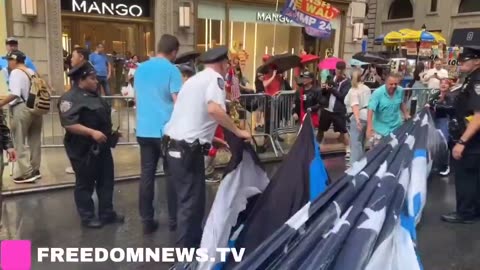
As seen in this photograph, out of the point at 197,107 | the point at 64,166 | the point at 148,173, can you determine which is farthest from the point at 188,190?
the point at 64,166

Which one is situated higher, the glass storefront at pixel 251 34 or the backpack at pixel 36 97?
the glass storefront at pixel 251 34

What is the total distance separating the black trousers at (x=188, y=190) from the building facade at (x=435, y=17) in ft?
92.5

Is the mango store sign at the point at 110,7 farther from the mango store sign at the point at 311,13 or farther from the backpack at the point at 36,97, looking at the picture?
the backpack at the point at 36,97

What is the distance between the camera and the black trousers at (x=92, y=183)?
4.80 m

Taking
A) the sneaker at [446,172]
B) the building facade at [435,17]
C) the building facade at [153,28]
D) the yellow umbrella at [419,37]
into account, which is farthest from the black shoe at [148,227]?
the building facade at [435,17]

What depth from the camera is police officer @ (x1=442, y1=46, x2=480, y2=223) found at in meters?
4.82

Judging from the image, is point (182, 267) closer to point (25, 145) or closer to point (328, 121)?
point (25, 145)

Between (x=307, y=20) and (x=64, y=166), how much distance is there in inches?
181

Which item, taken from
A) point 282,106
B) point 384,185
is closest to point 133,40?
point 282,106

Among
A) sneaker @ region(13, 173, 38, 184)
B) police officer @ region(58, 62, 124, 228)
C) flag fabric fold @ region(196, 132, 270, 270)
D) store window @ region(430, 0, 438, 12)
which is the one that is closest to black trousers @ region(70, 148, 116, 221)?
police officer @ region(58, 62, 124, 228)

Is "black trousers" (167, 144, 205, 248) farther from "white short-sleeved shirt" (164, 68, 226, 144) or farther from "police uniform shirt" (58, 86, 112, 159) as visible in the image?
"police uniform shirt" (58, 86, 112, 159)

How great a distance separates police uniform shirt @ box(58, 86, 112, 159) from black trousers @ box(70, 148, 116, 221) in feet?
0.39

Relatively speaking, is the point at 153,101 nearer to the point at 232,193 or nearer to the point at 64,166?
the point at 232,193

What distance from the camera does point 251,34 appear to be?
1577cm
